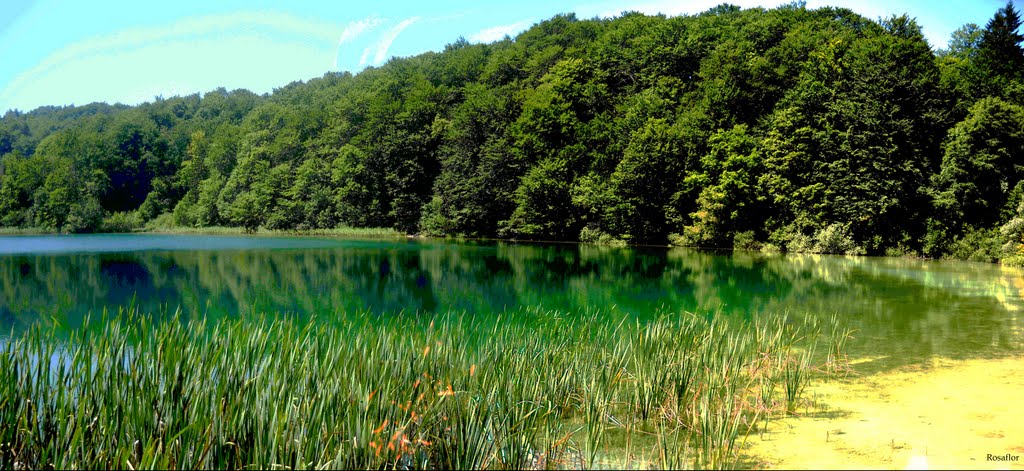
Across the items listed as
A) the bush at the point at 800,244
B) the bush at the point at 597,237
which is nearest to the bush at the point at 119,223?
the bush at the point at 597,237

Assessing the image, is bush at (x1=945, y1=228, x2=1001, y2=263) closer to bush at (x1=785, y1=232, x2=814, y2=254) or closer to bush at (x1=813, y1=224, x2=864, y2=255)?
bush at (x1=813, y1=224, x2=864, y2=255)

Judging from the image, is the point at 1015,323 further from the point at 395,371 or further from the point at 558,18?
the point at 558,18

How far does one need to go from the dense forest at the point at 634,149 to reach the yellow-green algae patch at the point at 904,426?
20370 mm

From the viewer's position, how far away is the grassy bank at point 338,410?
4219mm

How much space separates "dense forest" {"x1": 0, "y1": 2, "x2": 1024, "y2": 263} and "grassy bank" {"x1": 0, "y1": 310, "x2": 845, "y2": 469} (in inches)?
958

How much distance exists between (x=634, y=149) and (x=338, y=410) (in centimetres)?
3732

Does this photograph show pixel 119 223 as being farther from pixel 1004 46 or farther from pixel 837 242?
pixel 1004 46

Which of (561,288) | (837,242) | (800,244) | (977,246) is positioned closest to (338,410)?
(561,288)

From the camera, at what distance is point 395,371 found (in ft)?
18.4

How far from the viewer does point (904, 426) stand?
6.05 metres

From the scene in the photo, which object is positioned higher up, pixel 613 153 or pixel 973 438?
pixel 613 153

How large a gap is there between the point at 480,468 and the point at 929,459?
3243 millimetres

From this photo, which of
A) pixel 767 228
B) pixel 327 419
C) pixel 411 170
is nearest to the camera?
pixel 327 419

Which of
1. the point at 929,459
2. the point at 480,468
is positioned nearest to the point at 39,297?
the point at 480,468
